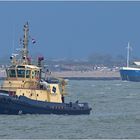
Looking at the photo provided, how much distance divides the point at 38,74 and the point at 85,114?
3.20 metres

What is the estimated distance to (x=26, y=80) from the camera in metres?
57.2

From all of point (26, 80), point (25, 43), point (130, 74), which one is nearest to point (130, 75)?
point (130, 74)

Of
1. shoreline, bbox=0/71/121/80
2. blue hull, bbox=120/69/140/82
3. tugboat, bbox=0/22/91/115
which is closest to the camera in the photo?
tugboat, bbox=0/22/91/115

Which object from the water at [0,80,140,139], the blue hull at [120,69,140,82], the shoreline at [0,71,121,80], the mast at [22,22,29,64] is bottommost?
the shoreline at [0,71,121,80]

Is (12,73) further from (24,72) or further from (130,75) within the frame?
(130,75)

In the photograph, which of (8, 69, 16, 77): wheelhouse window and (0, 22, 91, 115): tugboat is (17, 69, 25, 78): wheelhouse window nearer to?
(0, 22, 91, 115): tugboat

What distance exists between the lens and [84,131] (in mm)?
46719

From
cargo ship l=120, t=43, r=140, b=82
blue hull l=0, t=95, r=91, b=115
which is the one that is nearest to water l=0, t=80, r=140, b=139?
blue hull l=0, t=95, r=91, b=115

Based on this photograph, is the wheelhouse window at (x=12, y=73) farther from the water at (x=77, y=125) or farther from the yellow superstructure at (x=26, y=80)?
the water at (x=77, y=125)

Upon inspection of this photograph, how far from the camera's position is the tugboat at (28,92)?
56.0 m

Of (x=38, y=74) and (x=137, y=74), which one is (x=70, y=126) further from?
(x=137, y=74)

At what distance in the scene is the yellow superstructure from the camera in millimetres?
57000

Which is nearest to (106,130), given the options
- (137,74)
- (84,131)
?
(84,131)

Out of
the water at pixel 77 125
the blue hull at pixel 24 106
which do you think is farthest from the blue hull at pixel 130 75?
the blue hull at pixel 24 106
